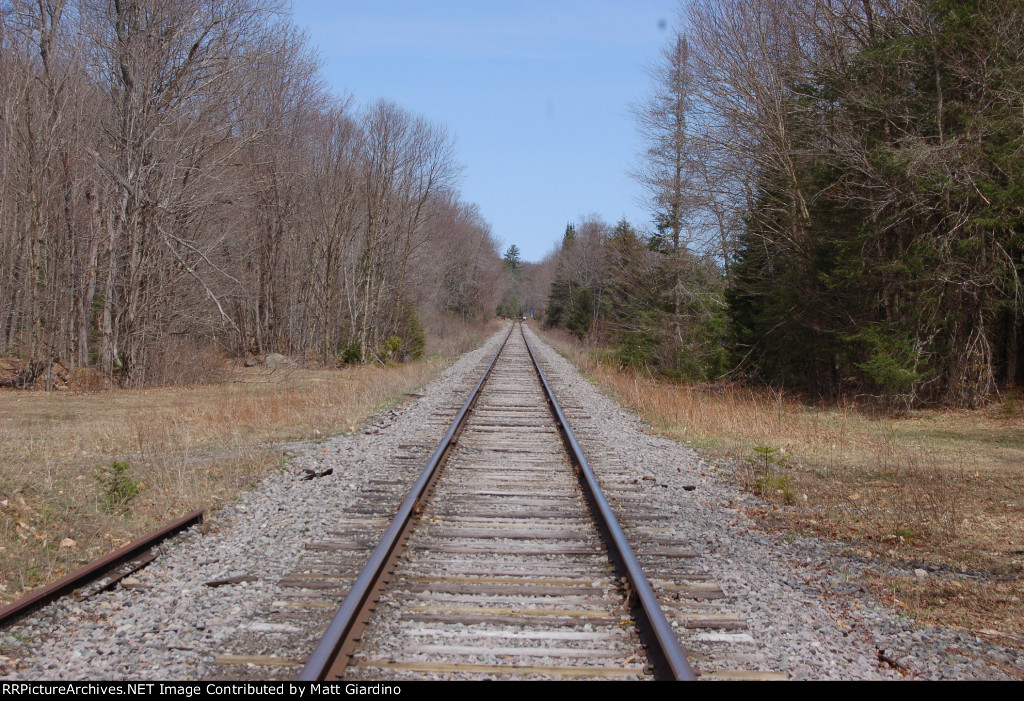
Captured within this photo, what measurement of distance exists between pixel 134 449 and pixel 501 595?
24.8 feet

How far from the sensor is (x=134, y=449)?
10.6 m

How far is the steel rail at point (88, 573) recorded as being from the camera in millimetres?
4441

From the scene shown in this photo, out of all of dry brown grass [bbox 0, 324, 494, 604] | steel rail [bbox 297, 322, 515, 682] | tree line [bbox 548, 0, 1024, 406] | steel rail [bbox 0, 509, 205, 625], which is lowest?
dry brown grass [bbox 0, 324, 494, 604]

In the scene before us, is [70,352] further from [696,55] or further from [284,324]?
[696,55]

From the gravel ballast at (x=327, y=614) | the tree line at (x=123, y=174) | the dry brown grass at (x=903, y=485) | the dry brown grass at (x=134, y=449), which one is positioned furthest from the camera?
the tree line at (x=123, y=174)

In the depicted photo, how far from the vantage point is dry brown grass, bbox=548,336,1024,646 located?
5457 millimetres

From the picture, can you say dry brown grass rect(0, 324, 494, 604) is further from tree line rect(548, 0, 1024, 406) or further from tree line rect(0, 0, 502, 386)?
tree line rect(548, 0, 1024, 406)

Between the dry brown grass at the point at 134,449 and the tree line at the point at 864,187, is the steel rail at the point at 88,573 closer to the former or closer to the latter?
the dry brown grass at the point at 134,449

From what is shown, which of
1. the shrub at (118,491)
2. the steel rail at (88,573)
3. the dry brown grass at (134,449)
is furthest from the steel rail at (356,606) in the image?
the shrub at (118,491)

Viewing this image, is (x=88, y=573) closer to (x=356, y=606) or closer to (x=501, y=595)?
(x=356, y=606)

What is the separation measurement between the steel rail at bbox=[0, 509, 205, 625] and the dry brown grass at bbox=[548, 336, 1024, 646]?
17.1 feet

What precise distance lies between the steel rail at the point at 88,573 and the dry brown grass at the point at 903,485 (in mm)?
5198

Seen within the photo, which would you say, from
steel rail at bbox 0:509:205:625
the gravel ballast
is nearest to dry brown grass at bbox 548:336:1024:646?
the gravel ballast
